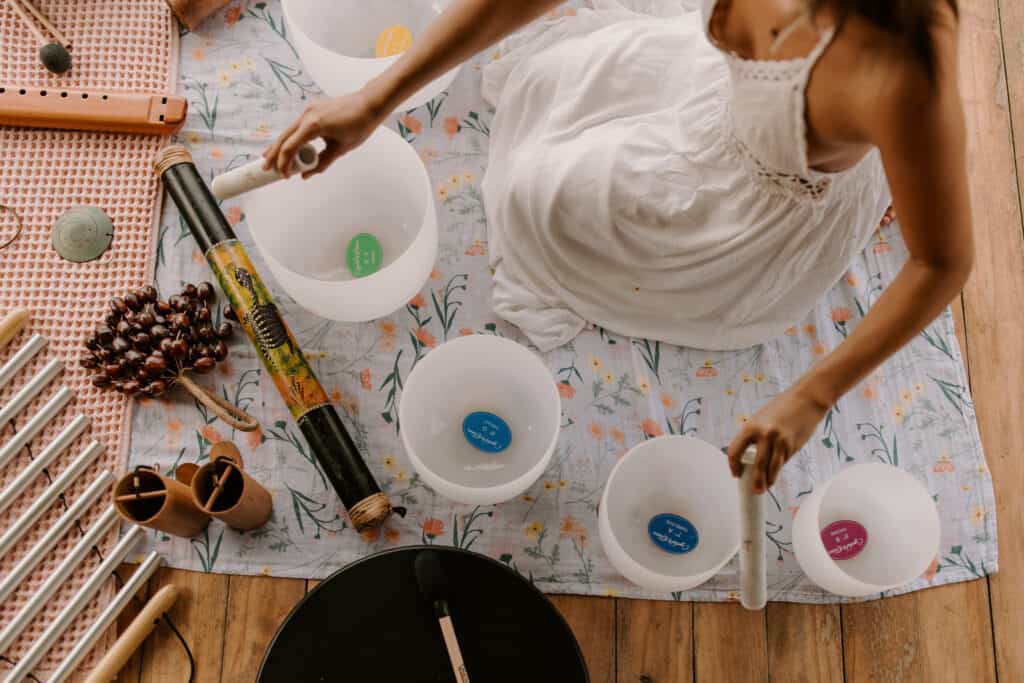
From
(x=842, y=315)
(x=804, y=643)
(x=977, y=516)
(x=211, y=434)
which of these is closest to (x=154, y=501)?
(x=211, y=434)

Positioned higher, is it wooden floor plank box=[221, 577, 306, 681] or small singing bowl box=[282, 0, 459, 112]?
small singing bowl box=[282, 0, 459, 112]

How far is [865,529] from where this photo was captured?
112 centimetres

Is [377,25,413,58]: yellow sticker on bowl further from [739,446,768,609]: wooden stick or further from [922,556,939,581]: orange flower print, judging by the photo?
[922,556,939,581]: orange flower print

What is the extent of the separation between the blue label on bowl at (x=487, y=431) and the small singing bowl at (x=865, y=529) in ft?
1.35

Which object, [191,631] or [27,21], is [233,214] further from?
[191,631]

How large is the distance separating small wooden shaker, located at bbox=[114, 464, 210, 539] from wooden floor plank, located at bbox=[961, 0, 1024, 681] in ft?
3.60

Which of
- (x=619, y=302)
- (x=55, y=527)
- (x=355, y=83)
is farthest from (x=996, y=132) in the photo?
(x=55, y=527)

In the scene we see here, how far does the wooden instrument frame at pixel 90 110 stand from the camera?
48.5 inches

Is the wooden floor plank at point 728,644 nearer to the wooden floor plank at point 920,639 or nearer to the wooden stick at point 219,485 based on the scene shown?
the wooden floor plank at point 920,639

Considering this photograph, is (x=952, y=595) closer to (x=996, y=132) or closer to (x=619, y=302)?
(x=619, y=302)

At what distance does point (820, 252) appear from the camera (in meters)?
1.05

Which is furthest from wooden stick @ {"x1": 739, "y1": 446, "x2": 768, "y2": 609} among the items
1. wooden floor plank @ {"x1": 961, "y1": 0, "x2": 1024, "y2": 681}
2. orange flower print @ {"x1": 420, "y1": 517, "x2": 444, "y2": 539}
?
wooden floor plank @ {"x1": 961, "y1": 0, "x2": 1024, "y2": 681}

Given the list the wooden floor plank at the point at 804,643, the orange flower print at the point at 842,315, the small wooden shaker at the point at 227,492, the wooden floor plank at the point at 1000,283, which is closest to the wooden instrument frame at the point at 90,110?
the small wooden shaker at the point at 227,492

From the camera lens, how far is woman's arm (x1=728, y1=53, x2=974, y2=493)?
0.68m
